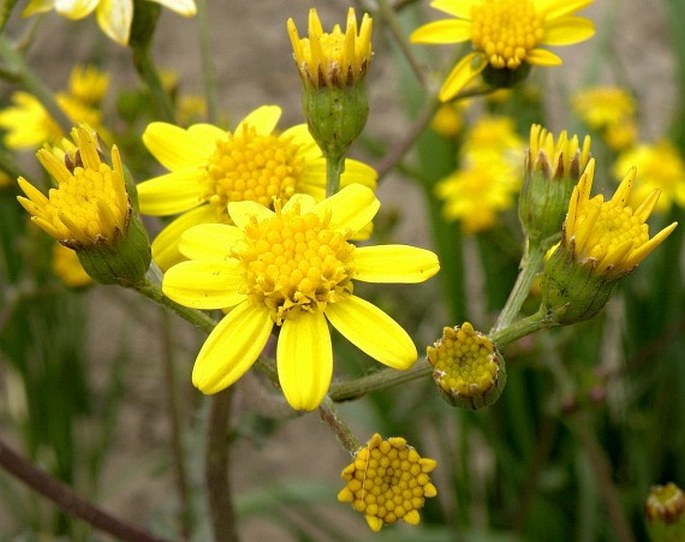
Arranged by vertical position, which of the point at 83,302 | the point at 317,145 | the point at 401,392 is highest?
the point at 317,145

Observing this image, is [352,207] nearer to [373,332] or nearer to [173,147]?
[373,332]

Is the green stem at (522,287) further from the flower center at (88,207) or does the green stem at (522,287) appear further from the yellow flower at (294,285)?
the flower center at (88,207)

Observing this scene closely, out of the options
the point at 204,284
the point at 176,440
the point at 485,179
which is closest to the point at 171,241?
the point at 204,284

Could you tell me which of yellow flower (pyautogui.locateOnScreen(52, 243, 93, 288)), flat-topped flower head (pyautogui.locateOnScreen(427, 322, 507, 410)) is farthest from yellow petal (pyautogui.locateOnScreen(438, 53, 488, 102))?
→ yellow flower (pyautogui.locateOnScreen(52, 243, 93, 288))

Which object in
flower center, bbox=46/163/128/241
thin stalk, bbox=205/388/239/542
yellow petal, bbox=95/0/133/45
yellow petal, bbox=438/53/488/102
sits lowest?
thin stalk, bbox=205/388/239/542

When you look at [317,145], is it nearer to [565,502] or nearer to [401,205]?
[565,502]

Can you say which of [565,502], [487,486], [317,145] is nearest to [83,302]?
[487,486]

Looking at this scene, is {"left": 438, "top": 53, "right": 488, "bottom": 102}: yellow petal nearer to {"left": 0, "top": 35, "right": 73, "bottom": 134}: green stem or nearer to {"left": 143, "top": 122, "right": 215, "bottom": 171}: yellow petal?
{"left": 143, "top": 122, "right": 215, "bottom": 171}: yellow petal

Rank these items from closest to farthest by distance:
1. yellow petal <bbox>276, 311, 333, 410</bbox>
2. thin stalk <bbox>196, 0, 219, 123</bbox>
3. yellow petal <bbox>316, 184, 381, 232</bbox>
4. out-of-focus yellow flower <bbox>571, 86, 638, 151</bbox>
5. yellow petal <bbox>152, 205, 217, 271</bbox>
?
1. yellow petal <bbox>276, 311, 333, 410</bbox>
2. yellow petal <bbox>316, 184, 381, 232</bbox>
3. yellow petal <bbox>152, 205, 217, 271</bbox>
4. thin stalk <bbox>196, 0, 219, 123</bbox>
5. out-of-focus yellow flower <bbox>571, 86, 638, 151</bbox>
